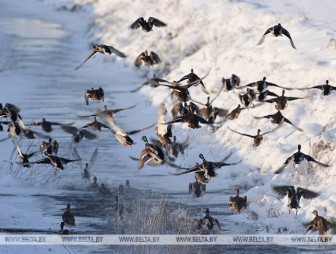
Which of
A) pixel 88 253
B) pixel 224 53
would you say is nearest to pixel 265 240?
pixel 88 253

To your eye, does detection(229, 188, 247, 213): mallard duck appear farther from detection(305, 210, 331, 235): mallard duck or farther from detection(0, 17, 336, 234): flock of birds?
detection(305, 210, 331, 235): mallard duck

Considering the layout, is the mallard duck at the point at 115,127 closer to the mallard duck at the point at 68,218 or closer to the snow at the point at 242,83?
the mallard duck at the point at 68,218

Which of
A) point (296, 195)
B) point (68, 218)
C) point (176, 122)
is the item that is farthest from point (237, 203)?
point (68, 218)

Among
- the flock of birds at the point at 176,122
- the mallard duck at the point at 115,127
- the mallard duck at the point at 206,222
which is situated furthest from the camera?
the mallard duck at the point at 206,222

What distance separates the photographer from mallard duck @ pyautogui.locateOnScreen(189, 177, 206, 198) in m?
15.0

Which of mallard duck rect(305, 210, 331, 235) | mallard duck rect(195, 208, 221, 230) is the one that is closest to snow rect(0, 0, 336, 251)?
mallard duck rect(305, 210, 331, 235)

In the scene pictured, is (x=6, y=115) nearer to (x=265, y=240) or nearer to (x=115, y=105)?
(x=265, y=240)

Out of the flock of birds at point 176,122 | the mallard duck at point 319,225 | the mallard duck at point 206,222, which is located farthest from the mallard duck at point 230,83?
the mallard duck at point 319,225

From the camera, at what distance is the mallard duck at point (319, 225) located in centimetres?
1163

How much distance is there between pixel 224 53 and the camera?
2259 cm

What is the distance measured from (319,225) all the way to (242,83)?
8.03m

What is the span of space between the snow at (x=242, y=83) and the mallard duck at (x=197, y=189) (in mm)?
148

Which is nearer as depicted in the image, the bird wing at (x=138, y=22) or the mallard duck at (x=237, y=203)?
the mallard duck at (x=237, y=203)

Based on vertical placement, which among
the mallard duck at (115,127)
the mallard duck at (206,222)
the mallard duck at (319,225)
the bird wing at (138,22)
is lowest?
the mallard duck at (319,225)
